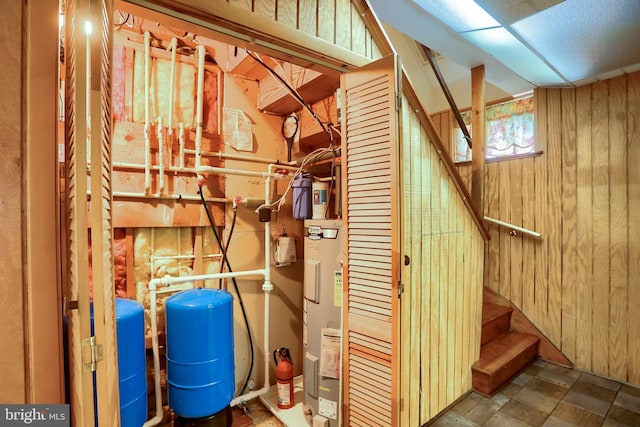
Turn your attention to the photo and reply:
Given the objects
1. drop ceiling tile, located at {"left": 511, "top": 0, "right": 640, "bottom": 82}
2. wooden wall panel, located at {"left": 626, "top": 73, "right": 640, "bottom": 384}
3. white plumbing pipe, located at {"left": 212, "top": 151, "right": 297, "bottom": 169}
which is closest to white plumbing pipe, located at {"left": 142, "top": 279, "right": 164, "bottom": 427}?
white plumbing pipe, located at {"left": 212, "top": 151, "right": 297, "bottom": 169}

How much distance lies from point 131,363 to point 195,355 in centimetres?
32

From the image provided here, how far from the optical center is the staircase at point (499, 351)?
229 cm

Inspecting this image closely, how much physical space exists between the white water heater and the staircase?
47.7 inches

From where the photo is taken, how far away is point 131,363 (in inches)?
62.2

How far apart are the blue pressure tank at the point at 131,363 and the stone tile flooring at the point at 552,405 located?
1.81 m

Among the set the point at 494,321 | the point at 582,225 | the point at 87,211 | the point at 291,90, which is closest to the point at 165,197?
the point at 291,90

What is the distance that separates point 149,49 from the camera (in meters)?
2.09

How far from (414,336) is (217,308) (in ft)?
3.88

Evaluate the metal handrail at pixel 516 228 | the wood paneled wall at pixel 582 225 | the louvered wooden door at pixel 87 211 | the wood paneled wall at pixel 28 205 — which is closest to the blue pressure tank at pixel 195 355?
the louvered wooden door at pixel 87 211

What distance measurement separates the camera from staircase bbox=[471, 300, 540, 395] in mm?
2295

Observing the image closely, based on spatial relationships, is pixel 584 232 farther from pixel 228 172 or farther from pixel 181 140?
pixel 181 140

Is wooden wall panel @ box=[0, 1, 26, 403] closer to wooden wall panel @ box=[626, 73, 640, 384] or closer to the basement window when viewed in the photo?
the basement window

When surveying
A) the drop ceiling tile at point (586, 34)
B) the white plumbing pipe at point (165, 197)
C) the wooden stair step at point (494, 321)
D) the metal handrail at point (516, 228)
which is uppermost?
the drop ceiling tile at point (586, 34)

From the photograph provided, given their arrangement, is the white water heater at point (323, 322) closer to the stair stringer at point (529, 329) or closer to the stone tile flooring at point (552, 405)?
the stone tile flooring at point (552, 405)
